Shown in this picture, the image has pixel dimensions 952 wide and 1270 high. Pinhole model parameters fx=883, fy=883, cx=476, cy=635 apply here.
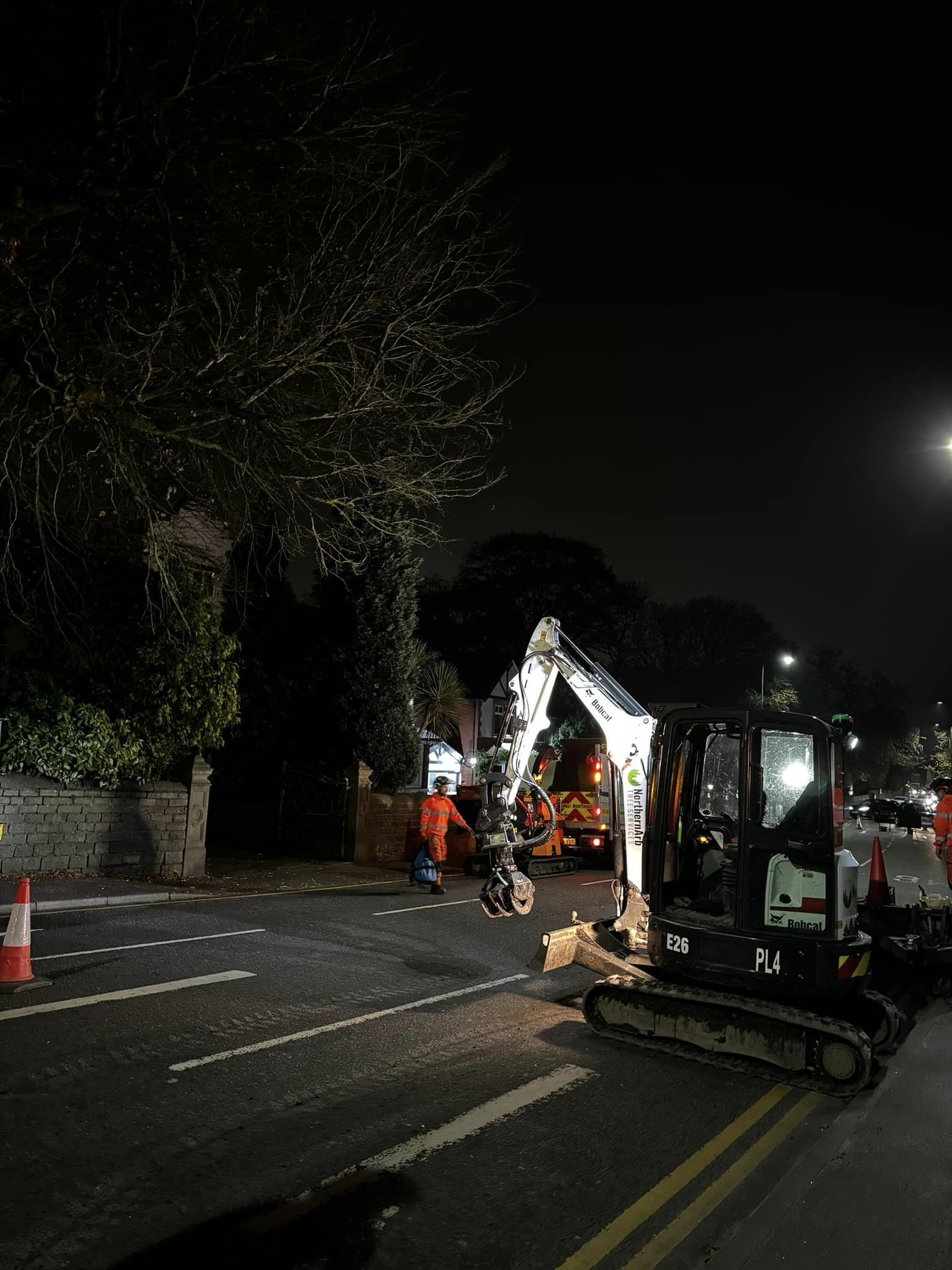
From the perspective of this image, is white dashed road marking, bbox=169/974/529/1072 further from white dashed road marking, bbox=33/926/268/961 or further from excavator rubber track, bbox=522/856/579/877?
excavator rubber track, bbox=522/856/579/877

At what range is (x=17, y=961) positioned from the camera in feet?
24.1

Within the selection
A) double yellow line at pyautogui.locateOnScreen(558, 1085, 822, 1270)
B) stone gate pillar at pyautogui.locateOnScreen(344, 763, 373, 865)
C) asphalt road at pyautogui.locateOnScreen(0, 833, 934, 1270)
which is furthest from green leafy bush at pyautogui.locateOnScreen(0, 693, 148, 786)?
double yellow line at pyautogui.locateOnScreen(558, 1085, 822, 1270)

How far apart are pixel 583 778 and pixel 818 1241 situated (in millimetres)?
15050

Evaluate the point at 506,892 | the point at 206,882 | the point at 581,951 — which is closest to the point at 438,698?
the point at 206,882

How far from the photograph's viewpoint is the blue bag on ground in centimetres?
1438

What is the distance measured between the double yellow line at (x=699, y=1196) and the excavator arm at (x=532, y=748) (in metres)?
3.10

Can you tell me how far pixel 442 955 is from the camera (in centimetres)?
941

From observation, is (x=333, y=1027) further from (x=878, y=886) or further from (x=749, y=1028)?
(x=878, y=886)

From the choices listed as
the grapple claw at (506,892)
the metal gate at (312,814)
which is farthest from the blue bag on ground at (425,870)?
the grapple claw at (506,892)

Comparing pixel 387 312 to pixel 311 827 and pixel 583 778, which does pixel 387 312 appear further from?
pixel 311 827

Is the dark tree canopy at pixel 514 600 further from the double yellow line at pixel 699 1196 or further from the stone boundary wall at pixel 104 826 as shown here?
the double yellow line at pixel 699 1196

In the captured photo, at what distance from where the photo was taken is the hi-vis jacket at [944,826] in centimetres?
1141

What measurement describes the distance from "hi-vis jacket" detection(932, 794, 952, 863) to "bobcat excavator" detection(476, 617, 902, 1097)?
17.4 feet

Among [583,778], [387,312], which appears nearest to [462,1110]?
[387,312]
